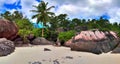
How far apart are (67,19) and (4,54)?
5557 centimetres

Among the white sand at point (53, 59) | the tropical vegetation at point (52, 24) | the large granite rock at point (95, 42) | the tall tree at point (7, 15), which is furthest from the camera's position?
the tall tree at point (7, 15)

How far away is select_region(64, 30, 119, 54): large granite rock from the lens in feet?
63.8

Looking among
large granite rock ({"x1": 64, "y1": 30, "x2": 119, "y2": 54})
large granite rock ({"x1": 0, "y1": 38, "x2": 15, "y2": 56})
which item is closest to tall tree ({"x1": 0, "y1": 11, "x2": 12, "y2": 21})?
large granite rock ({"x1": 64, "y1": 30, "x2": 119, "y2": 54})

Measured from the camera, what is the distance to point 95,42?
1970cm

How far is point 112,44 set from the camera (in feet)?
70.3

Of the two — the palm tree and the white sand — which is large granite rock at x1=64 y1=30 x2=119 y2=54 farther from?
the palm tree

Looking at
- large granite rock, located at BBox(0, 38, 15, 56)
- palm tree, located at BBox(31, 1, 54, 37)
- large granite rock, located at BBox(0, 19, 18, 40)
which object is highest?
palm tree, located at BBox(31, 1, 54, 37)

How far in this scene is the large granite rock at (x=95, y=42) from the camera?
1945 centimetres

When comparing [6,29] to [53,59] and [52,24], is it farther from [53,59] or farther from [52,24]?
[52,24]

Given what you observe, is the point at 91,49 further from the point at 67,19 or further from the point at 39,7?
the point at 67,19

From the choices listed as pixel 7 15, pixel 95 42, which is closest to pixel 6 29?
pixel 95 42

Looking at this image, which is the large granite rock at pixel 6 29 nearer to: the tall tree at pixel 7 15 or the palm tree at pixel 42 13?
the palm tree at pixel 42 13

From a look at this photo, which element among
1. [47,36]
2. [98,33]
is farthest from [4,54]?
[47,36]

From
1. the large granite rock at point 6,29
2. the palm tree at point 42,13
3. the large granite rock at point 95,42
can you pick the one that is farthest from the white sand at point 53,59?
the palm tree at point 42,13
